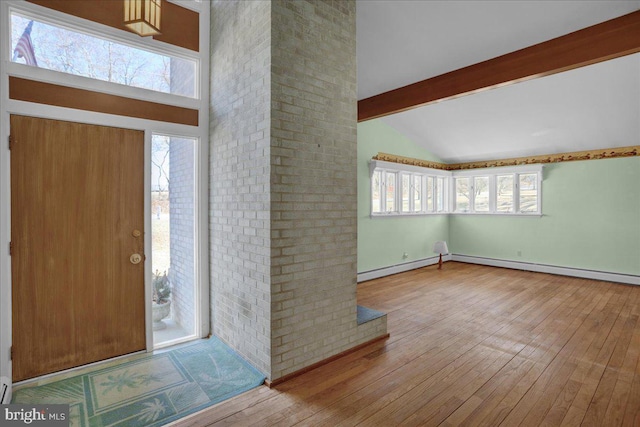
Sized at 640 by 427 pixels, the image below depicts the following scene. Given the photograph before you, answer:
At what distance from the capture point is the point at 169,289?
3.44 metres

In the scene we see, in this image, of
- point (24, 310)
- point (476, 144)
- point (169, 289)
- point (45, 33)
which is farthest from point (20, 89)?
point (476, 144)

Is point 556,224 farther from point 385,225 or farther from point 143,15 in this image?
point 143,15

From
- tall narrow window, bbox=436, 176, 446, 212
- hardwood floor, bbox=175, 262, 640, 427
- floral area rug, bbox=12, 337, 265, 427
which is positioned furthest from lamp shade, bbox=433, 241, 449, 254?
floral area rug, bbox=12, 337, 265, 427

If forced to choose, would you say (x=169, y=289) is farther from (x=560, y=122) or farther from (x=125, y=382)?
(x=560, y=122)

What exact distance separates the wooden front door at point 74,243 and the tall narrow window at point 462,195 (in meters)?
7.18

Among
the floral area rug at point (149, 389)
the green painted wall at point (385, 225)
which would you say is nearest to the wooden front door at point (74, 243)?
the floral area rug at point (149, 389)

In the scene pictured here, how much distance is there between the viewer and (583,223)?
6.25 metres

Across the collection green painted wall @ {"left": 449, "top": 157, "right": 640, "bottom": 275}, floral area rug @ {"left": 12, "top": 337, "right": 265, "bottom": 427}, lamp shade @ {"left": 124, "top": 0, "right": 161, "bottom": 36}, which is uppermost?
lamp shade @ {"left": 124, "top": 0, "right": 161, "bottom": 36}

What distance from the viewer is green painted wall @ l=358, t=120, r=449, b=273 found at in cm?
603

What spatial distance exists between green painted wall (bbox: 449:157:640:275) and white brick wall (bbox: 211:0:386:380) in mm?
5438

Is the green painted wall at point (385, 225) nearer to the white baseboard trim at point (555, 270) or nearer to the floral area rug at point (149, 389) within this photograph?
the white baseboard trim at point (555, 270)

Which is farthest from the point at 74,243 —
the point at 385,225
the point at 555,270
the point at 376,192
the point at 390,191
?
the point at 555,270

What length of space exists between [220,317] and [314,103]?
7.55 feet

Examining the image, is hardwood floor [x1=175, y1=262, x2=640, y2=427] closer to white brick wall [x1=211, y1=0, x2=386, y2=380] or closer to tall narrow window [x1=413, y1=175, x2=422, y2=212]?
white brick wall [x1=211, y1=0, x2=386, y2=380]
